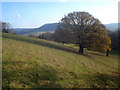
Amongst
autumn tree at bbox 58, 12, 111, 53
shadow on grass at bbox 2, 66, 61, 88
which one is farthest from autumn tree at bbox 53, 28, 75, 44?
shadow on grass at bbox 2, 66, 61, 88

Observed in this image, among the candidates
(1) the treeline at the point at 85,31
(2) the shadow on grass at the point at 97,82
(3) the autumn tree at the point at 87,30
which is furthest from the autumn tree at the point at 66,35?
(2) the shadow on grass at the point at 97,82

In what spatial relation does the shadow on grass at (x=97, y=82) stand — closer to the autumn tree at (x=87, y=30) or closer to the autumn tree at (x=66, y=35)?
the autumn tree at (x=87, y=30)

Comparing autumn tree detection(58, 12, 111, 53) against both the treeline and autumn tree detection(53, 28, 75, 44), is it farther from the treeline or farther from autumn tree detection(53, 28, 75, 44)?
autumn tree detection(53, 28, 75, 44)

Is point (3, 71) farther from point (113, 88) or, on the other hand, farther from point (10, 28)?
point (10, 28)

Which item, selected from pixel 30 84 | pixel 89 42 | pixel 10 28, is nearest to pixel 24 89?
pixel 30 84

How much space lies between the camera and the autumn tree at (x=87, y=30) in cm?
2259

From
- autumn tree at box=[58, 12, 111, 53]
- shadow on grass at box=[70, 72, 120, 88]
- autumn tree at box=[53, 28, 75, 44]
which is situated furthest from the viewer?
autumn tree at box=[53, 28, 75, 44]

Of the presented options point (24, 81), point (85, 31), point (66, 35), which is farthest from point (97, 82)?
point (66, 35)

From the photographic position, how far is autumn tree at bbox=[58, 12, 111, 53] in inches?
890

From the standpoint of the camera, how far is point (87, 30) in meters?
23.1

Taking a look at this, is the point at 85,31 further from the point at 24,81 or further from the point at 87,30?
the point at 24,81

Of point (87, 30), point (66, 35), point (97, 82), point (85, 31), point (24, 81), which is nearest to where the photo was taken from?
point (24, 81)

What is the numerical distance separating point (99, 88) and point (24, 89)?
5.88 metres

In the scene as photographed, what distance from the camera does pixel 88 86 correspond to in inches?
298
